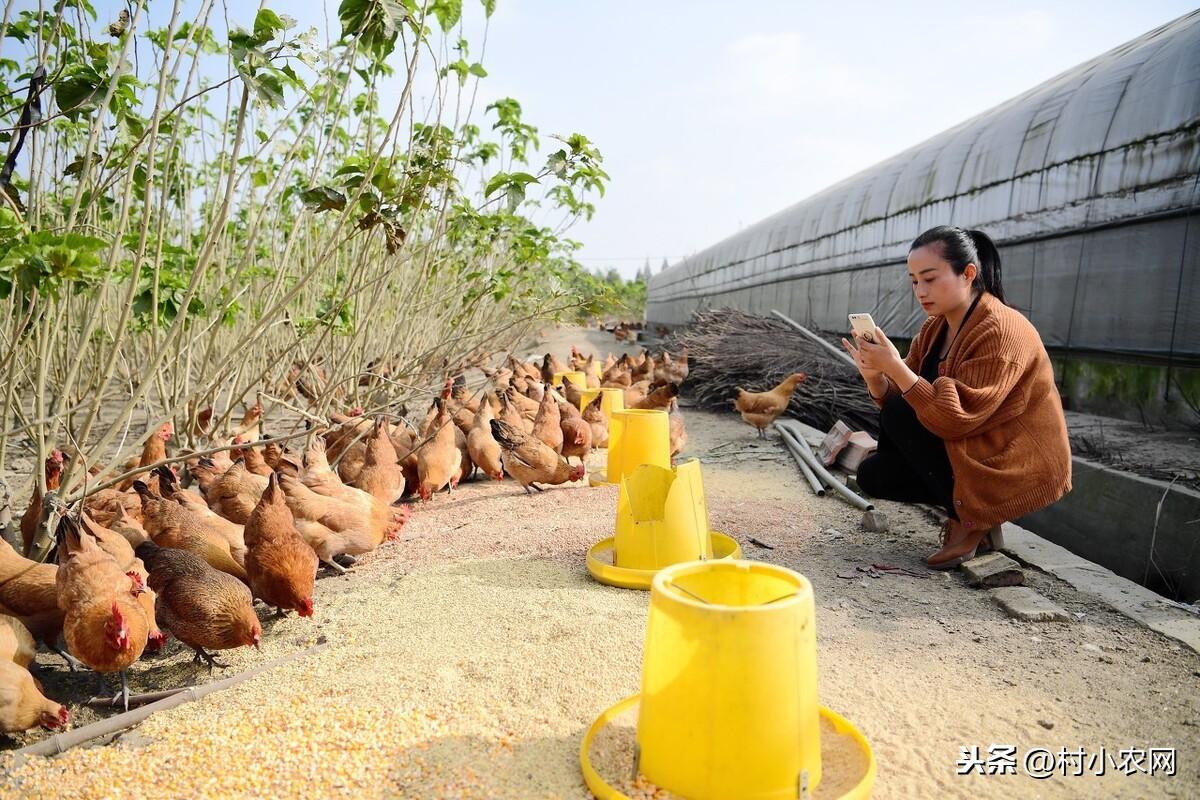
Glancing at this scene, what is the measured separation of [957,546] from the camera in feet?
10.6

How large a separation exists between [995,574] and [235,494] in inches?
134

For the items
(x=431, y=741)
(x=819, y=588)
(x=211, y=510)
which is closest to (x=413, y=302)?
(x=211, y=510)

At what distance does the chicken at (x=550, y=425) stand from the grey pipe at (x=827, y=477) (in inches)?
70.0

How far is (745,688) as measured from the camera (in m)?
1.53

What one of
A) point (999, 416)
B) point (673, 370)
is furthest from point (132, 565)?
point (673, 370)

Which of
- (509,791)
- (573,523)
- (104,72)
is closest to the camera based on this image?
(509,791)

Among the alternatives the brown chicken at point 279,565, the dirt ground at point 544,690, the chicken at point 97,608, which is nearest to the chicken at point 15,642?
the chicken at point 97,608

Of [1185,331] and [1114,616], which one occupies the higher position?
[1185,331]

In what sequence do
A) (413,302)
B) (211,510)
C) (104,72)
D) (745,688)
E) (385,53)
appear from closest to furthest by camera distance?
(745,688)
(104,72)
(385,53)
(211,510)
(413,302)

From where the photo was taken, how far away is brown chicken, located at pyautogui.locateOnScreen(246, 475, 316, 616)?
2.69 metres

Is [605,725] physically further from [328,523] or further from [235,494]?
[235,494]

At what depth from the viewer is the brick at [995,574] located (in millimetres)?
3014

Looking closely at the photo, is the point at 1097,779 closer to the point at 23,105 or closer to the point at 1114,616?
the point at 1114,616

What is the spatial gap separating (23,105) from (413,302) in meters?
2.86
